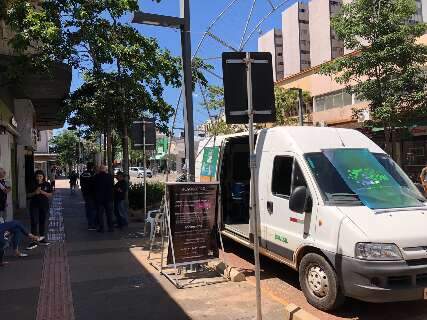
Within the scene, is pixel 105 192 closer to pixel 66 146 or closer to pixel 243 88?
pixel 243 88

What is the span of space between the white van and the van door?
0.6 inches

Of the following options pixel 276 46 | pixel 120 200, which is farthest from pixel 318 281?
pixel 276 46

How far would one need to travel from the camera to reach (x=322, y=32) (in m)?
75.8

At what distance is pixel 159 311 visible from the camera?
6582 mm

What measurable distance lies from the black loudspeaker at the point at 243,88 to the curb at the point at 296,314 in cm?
220

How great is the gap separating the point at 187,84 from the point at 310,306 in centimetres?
457

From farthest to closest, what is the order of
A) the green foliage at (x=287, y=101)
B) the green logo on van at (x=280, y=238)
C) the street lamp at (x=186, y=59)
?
the green foliage at (x=287, y=101) < the street lamp at (x=186, y=59) < the green logo on van at (x=280, y=238)

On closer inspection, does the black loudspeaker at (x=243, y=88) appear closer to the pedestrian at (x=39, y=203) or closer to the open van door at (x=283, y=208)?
the open van door at (x=283, y=208)

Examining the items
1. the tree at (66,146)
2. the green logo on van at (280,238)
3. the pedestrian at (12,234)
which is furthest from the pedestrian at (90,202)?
the tree at (66,146)

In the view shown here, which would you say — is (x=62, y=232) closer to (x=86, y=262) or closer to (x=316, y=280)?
(x=86, y=262)

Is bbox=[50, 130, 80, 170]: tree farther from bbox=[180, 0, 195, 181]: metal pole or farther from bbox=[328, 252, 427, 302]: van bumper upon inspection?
bbox=[328, 252, 427, 302]: van bumper

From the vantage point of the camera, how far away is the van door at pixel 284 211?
707 centimetres

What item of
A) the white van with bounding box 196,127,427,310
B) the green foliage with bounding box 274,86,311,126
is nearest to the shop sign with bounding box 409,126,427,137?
the green foliage with bounding box 274,86,311,126

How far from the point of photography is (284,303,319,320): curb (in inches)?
231
